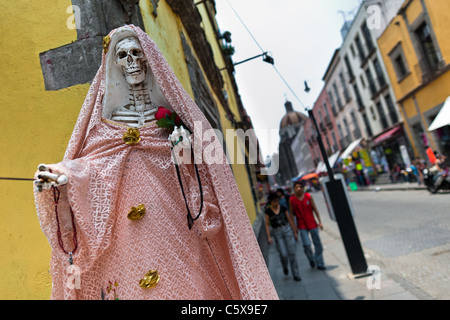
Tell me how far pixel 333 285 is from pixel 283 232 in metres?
1.16

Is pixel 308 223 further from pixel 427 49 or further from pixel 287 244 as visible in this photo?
pixel 427 49

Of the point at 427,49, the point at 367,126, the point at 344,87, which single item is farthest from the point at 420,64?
the point at 344,87

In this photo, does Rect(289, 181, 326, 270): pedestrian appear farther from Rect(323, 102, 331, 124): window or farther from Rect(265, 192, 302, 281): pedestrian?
Rect(323, 102, 331, 124): window

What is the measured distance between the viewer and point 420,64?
1351cm

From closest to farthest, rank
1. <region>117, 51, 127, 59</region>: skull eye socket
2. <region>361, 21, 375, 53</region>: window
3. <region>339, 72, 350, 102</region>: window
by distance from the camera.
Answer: <region>117, 51, 127, 59</region>: skull eye socket
<region>361, 21, 375, 53</region>: window
<region>339, 72, 350, 102</region>: window

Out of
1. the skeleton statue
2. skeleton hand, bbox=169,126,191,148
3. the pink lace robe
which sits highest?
the skeleton statue

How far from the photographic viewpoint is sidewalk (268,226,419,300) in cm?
365

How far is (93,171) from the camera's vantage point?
5.22 ft

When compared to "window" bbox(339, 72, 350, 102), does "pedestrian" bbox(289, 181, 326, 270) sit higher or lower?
A: lower

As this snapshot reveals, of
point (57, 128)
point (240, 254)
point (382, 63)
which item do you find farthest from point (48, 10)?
point (382, 63)

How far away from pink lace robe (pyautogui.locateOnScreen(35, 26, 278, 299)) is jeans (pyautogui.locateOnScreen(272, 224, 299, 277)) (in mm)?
3750

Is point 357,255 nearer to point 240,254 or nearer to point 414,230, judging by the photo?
point 414,230

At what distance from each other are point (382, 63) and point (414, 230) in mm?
14731

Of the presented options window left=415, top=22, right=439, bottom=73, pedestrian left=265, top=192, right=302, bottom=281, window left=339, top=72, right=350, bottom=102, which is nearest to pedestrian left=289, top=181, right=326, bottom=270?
pedestrian left=265, top=192, right=302, bottom=281
